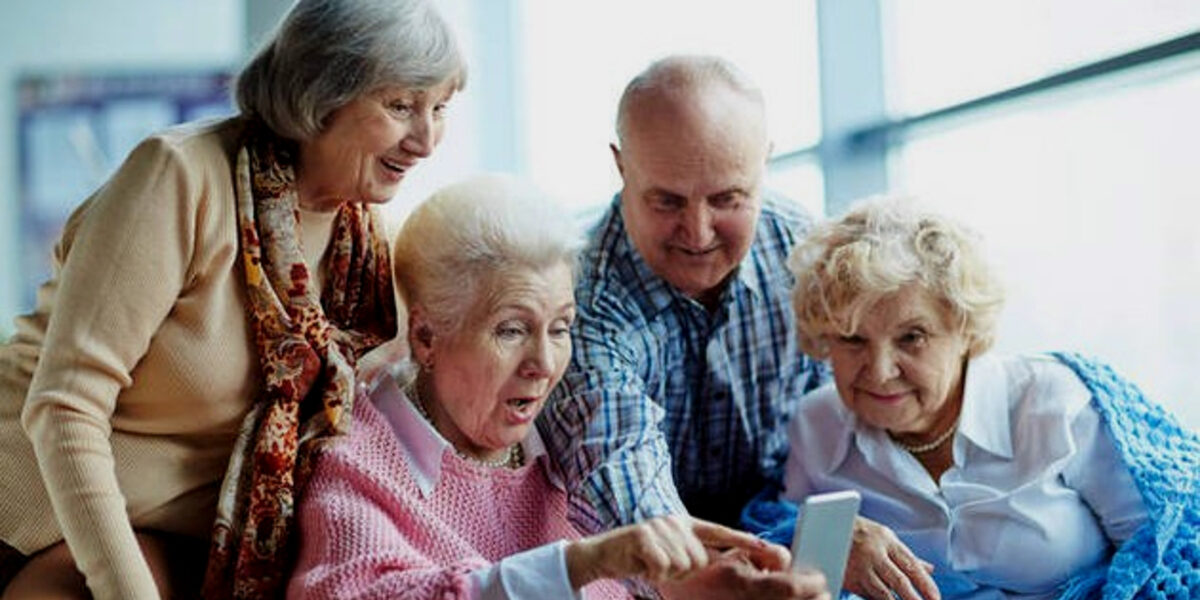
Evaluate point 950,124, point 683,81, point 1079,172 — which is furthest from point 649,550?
point 950,124

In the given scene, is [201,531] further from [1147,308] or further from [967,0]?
[967,0]

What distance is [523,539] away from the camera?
193 cm

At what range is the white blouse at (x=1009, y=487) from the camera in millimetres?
1915

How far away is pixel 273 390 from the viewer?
183cm

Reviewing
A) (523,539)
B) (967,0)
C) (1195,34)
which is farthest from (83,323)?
(967,0)

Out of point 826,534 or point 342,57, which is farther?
point 342,57

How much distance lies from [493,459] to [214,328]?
1.38 ft

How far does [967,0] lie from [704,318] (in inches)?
44.8

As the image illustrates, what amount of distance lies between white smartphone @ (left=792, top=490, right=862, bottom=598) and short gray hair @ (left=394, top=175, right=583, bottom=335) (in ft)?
1.73

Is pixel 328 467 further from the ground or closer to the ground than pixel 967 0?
closer to the ground

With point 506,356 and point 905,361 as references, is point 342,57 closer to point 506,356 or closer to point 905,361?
point 506,356

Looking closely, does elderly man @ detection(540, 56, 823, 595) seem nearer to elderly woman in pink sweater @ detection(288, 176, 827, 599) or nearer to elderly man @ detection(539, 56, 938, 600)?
elderly man @ detection(539, 56, 938, 600)

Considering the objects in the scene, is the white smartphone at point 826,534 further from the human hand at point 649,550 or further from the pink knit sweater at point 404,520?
the pink knit sweater at point 404,520

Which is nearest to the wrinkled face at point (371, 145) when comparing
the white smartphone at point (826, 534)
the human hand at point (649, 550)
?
the human hand at point (649, 550)
